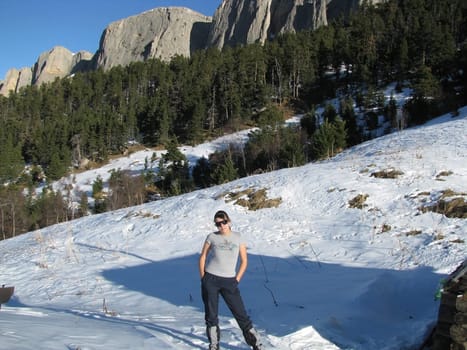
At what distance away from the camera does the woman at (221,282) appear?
488 cm

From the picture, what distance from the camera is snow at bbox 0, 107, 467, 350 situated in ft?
18.5

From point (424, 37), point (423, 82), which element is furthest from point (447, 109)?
point (424, 37)

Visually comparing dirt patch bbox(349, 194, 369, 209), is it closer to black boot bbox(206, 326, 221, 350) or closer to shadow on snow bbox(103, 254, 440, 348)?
shadow on snow bbox(103, 254, 440, 348)

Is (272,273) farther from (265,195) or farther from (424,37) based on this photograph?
(424,37)

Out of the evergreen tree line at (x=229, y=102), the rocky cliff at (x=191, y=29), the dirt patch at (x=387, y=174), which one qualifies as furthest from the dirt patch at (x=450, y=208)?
the rocky cliff at (x=191, y=29)

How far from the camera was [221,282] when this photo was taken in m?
4.92

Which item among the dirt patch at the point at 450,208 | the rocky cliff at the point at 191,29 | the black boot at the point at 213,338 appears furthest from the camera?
the rocky cliff at the point at 191,29

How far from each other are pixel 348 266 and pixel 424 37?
63467 millimetres

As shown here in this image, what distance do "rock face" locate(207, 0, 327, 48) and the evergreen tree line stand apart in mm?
37829

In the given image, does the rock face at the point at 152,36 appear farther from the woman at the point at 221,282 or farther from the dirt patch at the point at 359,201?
the woman at the point at 221,282

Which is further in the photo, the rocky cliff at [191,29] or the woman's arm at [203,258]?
the rocky cliff at [191,29]

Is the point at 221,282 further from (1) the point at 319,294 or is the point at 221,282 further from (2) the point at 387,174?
(2) the point at 387,174

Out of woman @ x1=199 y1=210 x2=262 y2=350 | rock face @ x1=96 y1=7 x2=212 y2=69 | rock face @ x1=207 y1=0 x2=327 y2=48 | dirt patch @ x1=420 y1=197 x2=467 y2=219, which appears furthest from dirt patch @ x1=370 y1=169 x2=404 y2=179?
rock face @ x1=96 y1=7 x2=212 y2=69

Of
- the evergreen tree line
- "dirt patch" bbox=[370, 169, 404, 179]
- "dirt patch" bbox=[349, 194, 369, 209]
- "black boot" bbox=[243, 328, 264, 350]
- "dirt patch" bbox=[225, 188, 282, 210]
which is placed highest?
the evergreen tree line
